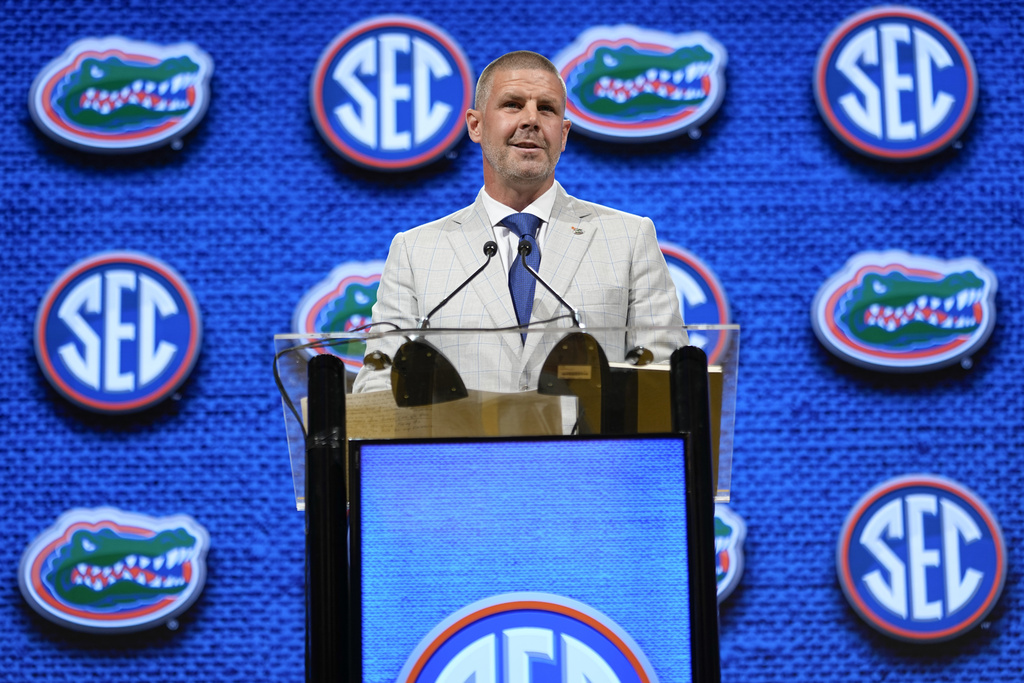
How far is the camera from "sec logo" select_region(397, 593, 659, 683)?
0.96 m

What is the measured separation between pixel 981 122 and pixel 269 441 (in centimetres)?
220

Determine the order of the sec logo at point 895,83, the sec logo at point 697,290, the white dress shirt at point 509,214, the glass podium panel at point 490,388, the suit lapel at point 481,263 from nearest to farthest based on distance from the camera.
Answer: the glass podium panel at point 490,388 → the suit lapel at point 481,263 → the white dress shirt at point 509,214 → the sec logo at point 697,290 → the sec logo at point 895,83

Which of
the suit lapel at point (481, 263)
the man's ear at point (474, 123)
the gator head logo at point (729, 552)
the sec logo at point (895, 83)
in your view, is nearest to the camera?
the suit lapel at point (481, 263)

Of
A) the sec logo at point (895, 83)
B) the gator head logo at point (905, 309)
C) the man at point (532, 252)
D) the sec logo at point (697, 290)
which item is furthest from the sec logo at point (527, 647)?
the sec logo at point (895, 83)

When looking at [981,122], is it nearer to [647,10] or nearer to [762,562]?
[647,10]

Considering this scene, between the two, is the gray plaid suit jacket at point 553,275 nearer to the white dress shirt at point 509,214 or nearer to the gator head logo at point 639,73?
the white dress shirt at point 509,214

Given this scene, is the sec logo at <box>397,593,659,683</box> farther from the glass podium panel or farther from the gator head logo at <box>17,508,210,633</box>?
the gator head logo at <box>17,508,210,633</box>

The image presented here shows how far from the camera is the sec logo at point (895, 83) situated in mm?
3080

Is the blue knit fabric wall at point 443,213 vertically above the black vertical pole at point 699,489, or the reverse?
the blue knit fabric wall at point 443,213

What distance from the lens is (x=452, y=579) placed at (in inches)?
38.6

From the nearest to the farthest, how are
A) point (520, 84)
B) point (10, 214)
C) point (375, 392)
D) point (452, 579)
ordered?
point (452, 579) → point (375, 392) → point (520, 84) → point (10, 214)

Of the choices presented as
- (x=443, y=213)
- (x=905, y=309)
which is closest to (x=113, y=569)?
(x=443, y=213)

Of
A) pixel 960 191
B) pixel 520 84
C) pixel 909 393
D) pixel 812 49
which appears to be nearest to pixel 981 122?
pixel 960 191

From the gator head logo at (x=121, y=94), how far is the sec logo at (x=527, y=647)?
2.49 meters
